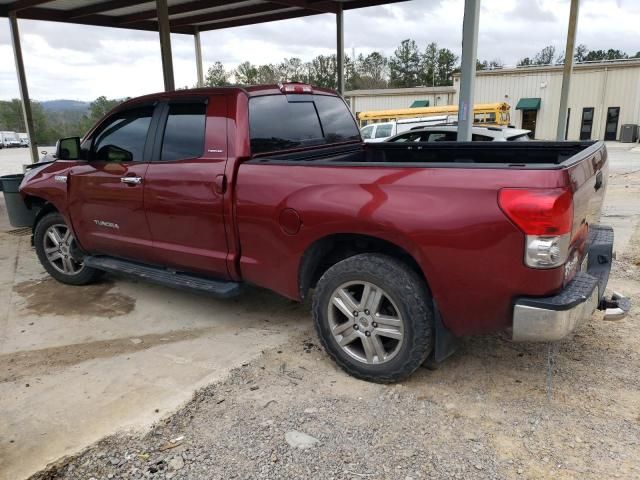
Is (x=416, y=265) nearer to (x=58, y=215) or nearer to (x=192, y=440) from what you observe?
(x=192, y=440)

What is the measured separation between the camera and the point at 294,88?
4258 millimetres

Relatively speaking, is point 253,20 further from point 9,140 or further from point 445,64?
point 445,64

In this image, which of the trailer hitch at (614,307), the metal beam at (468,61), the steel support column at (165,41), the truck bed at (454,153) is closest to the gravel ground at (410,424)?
the trailer hitch at (614,307)

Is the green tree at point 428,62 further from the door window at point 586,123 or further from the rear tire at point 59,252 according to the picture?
the rear tire at point 59,252

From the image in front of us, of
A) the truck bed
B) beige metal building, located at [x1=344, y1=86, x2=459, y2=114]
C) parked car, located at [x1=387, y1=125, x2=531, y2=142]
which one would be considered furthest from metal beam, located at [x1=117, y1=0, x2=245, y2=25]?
beige metal building, located at [x1=344, y1=86, x2=459, y2=114]

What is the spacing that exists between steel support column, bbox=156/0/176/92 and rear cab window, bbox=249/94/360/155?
495 centimetres

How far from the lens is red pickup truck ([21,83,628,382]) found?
262 centimetres

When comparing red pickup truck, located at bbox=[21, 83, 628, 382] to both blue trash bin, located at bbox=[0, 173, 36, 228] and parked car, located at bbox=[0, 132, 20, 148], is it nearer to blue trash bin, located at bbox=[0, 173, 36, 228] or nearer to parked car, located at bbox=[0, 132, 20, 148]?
blue trash bin, located at bbox=[0, 173, 36, 228]

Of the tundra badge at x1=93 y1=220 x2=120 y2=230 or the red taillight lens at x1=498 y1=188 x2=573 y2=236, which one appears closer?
the red taillight lens at x1=498 y1=188 x2=573 y2=236

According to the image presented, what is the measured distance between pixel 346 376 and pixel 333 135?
2.18m

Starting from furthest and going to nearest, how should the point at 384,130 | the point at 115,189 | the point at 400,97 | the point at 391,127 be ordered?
the point at 400,97
the point at 384,130
the point at 391,127
the point at 115,189

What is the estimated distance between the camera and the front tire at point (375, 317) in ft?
9.80

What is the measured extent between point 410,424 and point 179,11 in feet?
35.6

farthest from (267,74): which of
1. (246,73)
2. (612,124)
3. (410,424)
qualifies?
(410,424)
